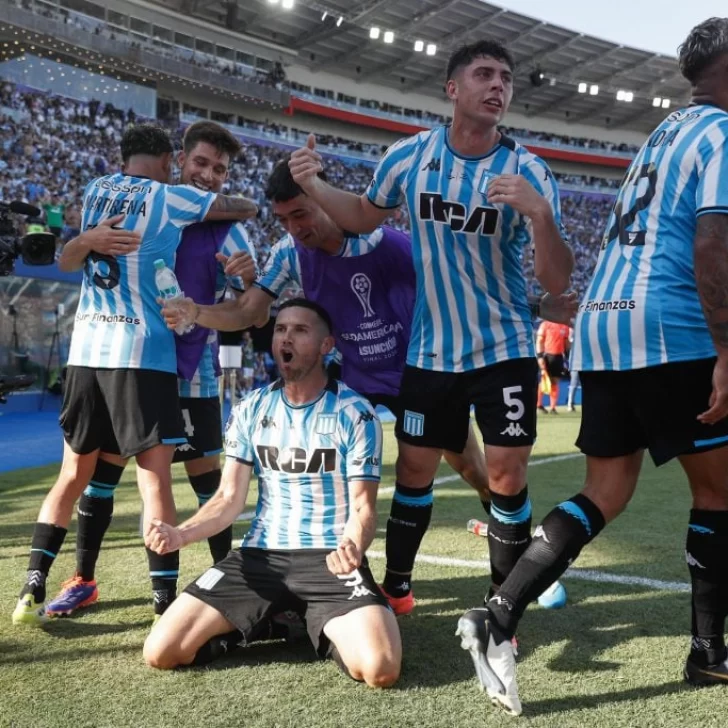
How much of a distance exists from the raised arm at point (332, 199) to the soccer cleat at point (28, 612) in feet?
6.63

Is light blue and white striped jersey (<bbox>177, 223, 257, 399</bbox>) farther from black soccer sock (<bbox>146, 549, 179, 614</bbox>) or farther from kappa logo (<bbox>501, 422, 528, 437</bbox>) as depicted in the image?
kappa logo (<bbox>501, 422, 528, 437</bbox>)

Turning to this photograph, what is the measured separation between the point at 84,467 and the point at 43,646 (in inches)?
29.5

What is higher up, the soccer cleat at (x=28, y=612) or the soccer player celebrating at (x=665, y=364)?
the soccer player celebrating at (x=665, y=364)

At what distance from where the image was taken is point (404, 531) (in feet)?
11.6

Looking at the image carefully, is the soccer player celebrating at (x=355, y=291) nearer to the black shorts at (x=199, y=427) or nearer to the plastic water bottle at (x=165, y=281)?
the plastic water bottle at (x=165, y=281)

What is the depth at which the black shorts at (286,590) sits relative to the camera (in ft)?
9.57

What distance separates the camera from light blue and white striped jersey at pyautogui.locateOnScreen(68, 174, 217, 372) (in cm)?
338

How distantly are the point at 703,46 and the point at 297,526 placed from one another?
7.21 feet

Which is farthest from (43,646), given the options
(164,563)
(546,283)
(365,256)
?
(546,283)

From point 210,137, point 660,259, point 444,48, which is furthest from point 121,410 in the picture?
point 444,48

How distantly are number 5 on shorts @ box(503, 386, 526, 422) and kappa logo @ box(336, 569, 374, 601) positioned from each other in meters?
0.86

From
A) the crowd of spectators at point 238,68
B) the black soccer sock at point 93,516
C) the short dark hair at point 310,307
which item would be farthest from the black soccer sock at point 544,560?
the crowd of spectators at point 238,68

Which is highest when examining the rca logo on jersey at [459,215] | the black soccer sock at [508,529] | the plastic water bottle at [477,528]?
the rca logo on jersey at [459,215]

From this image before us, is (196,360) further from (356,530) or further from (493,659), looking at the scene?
(493,659)
